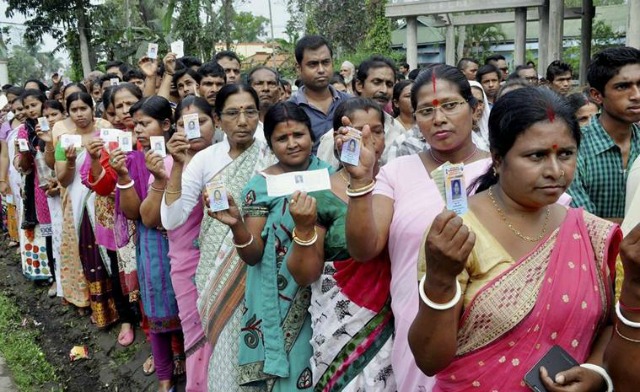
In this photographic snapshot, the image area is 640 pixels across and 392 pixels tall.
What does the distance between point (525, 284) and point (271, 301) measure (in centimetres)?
132

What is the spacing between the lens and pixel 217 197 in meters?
2.54

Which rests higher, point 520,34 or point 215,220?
point 520,34

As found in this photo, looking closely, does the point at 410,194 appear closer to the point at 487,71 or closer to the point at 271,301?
the point at 271,301

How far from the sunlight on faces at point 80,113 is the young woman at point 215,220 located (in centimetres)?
208

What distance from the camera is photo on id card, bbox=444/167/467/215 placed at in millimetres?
1574

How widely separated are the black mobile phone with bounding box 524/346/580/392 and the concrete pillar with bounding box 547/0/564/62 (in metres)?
12.2

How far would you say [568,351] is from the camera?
64.9 inches

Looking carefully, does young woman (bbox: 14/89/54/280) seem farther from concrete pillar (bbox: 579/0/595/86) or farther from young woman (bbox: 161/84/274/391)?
concrete pillar (bbox: 579/0/595/86)

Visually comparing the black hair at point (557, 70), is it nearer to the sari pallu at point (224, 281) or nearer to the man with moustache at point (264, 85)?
the man with moustache at point (264, 85)

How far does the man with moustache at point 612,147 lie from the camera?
2.67m

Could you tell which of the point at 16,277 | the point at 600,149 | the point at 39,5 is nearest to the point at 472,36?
the point at 39,5

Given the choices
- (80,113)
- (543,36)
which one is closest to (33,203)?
(80,113)

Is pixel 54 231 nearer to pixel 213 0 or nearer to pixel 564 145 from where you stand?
pixel 564 145

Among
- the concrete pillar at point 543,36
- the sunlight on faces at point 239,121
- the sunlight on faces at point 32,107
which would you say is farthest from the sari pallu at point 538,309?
the concrete pillar at point 543,36
